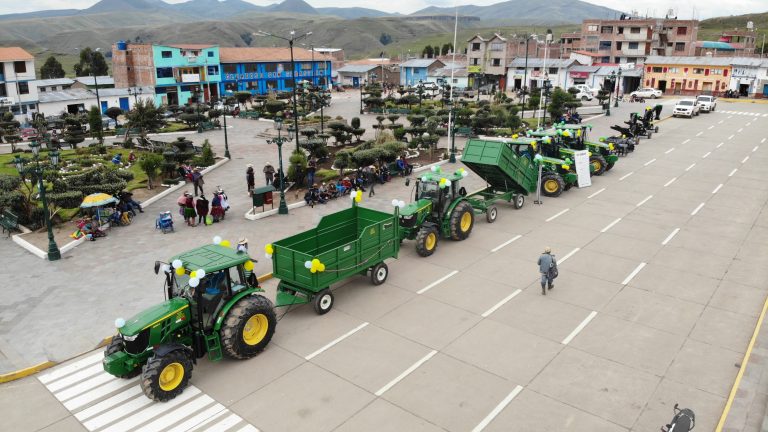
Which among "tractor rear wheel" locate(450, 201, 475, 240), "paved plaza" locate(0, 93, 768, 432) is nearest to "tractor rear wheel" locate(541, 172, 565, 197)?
"paved plaza" locate(0, 93, 768, 432)

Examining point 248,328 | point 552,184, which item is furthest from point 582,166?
point 248,328

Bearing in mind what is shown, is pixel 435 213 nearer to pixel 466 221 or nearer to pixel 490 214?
pixel 466 221

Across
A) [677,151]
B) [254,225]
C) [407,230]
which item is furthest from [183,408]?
[677,151]

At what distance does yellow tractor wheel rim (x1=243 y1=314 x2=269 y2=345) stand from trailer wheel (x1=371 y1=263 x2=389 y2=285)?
4489 mm

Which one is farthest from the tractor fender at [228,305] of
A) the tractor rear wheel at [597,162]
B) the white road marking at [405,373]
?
the tractor rear wheel at [597,162]

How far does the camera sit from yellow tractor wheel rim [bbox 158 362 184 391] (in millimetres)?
11547

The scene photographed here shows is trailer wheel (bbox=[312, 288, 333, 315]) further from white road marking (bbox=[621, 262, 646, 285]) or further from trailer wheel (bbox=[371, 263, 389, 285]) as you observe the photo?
white road marking (bbox=[621, 262, 646, 285])

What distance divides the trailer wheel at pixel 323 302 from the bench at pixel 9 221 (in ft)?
49.4

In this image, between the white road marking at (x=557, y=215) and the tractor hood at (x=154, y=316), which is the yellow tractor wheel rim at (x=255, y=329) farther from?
the white road marking at (x=557, y=215)

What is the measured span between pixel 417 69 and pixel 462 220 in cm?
7609

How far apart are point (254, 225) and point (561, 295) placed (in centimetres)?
1244

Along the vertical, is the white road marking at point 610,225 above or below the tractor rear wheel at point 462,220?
below

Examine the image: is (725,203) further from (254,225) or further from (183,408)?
(183,408)

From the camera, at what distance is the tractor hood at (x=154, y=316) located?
37.6ft
